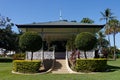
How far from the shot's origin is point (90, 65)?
2266 centimetres

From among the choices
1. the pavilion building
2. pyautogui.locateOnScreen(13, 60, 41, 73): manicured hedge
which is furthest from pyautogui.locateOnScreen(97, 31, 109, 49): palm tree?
pyautogui.locateOnScreen(13, 60, 41, 73): manicured hedge

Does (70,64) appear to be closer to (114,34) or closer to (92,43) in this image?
(92,43)

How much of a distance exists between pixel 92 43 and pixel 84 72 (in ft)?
8.85

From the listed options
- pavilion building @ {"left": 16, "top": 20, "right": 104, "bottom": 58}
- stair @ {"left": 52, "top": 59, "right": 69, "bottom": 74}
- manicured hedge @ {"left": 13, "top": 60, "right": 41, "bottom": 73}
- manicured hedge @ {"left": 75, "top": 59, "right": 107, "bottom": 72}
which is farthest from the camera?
pavilion building @ {"left": 16, "top": 20, "right": 104, "bottom": 58}

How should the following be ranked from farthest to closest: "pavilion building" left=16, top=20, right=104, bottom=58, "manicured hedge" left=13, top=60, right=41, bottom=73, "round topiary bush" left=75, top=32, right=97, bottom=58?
"pavilion building" left=16, top=20, right=104, bottom=58
"round topiary bush" left=75, top=32, right=97, bottom=58
"manicured hedge" left=13, top=60, right=41, bottom=73

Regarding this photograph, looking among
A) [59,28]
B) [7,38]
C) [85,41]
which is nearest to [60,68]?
[85,41]

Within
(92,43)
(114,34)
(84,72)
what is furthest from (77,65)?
(114,34)

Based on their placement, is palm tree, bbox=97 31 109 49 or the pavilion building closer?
the pavilion building

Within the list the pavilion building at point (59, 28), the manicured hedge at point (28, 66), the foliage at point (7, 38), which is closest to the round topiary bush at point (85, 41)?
the pavilion building at point (59, 28)

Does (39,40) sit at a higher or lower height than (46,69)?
higher

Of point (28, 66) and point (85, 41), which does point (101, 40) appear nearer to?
point (85, 41)

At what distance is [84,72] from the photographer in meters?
22.5

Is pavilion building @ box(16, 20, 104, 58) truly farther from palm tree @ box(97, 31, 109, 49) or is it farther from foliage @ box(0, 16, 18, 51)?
palm tree @ box(97, 31, 109, 49)

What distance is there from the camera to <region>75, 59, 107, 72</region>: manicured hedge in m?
22.7
